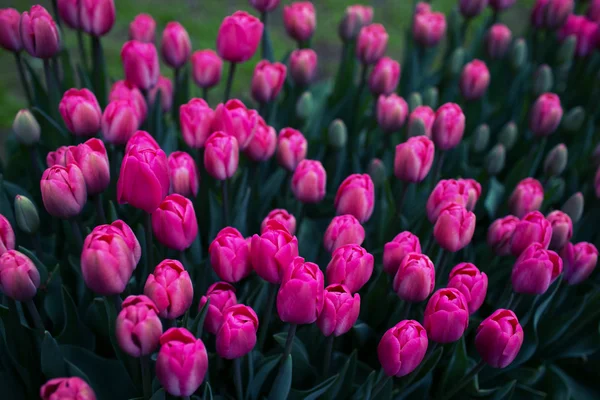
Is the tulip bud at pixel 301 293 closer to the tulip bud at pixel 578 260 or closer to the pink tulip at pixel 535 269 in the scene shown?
the pink tulip at pixel 535 269

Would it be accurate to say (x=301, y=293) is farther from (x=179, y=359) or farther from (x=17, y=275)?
(x=17, y=275)

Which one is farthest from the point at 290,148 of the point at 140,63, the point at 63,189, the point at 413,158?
the point at 63,189

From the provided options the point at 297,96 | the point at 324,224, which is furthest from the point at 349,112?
the point at 324,224

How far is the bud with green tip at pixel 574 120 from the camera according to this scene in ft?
5.06

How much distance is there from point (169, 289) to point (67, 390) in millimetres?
165

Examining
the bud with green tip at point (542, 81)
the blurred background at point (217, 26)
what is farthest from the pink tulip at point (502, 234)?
the blurred background at point (217, 26)

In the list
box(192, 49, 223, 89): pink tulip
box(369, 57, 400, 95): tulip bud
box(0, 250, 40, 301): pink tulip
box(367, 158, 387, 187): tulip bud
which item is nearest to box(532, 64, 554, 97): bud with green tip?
box(369, 57, 400, 95): tulip bud

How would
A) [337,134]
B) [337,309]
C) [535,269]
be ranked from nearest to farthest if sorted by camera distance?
[337,309], [535,269], [337,134]

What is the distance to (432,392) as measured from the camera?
1.08m

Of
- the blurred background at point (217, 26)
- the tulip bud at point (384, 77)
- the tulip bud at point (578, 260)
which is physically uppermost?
the tulip bud at point (384, 77)

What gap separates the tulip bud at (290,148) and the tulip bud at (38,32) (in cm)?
46

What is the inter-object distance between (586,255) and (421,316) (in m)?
0.30

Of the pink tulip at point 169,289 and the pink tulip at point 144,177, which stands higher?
the pink tulip at point 144,177

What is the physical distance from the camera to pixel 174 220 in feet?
2.82
